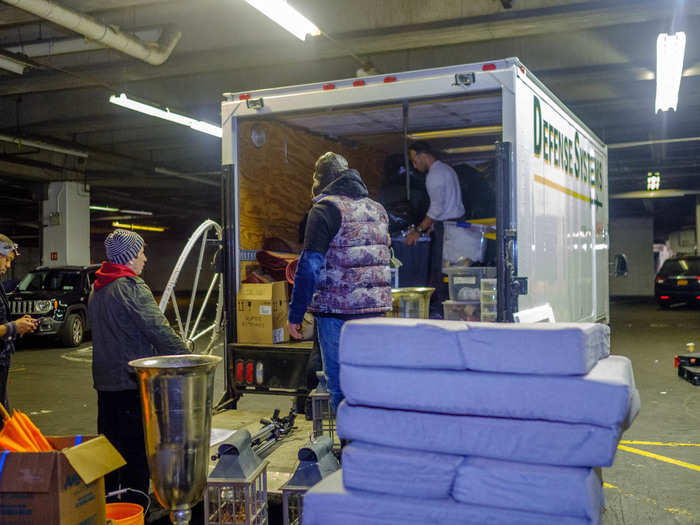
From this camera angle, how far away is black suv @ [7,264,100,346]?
13141mm

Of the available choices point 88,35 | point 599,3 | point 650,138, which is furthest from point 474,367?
point 650,138

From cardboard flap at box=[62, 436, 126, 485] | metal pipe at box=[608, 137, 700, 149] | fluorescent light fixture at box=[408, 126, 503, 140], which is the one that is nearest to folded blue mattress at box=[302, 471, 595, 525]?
cardboard flap at box=[62, 436, 126, 485]

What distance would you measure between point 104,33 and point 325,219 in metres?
6.27

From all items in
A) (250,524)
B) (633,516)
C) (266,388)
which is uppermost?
(266,388)

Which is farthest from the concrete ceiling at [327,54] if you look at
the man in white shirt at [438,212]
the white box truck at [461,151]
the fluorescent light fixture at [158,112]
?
the man in white shirt at [438,212]

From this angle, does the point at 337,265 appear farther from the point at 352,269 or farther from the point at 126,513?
the point at 126,513

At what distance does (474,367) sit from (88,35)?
8.12 metres

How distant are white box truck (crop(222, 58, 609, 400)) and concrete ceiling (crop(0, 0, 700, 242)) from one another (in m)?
2.23

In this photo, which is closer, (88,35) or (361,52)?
(88,35)

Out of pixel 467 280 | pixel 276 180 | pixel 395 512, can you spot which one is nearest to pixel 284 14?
pixel 276 180

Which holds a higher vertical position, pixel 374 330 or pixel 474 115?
pixel 474 115

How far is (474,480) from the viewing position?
2.48 metres

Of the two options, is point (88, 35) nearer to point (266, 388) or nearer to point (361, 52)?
point (361, 52)

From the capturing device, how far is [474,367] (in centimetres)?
256
